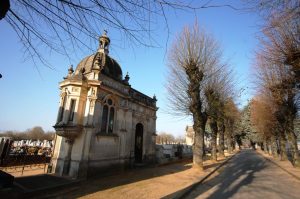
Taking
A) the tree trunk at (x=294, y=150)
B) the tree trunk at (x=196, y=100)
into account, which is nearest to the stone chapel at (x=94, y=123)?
the tree trunk at (x=196, y=100)

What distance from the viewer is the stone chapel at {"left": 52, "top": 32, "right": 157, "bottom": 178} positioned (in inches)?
520

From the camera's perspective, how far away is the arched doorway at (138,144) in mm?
19969

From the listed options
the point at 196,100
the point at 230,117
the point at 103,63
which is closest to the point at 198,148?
the point at 196,100

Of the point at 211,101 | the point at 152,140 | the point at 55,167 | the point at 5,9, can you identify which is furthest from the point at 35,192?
the point at 211,101

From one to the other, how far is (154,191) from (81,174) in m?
5.71

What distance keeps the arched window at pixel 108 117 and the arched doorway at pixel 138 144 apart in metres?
4.59

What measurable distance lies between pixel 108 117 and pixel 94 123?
1753mm

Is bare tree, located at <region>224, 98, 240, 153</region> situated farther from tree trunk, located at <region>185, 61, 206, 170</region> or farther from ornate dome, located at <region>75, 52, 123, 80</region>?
ornate dome, located at <region>75, 52, 123, 80</region>

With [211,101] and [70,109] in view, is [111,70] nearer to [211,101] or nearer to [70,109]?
[70,109]

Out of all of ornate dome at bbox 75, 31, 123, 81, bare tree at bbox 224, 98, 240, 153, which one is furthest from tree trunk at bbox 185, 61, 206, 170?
bare tree at bbox 224, 98, 240, 153

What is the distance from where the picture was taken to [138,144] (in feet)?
66.6

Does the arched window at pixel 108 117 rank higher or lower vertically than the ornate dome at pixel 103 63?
lower

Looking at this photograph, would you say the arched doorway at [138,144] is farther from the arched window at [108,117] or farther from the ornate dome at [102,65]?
the ornate dome at [102,65]

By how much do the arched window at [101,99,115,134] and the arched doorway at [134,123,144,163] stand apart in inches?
181
